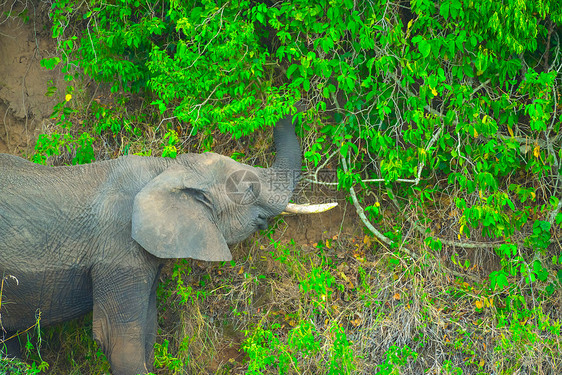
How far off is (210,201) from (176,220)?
35 centimetres

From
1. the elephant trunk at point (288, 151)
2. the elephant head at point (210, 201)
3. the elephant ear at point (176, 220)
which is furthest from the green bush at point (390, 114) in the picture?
the elephant ear at point (176, 220)

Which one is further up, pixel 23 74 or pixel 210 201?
pixel 23 74

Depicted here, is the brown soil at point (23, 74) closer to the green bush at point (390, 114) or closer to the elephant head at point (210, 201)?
the green bush at point (390, 114)

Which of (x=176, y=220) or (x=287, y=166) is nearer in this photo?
(x=176, y=220)

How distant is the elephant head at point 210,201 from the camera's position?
4691mm

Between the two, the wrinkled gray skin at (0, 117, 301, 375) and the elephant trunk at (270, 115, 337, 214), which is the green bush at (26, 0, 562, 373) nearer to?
the elephant trunk at (270, 115, 337, 214)

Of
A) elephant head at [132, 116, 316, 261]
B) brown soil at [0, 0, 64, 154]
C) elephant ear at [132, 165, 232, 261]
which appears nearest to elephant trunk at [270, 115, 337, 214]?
elephant head at [132, 116, 316, 261]

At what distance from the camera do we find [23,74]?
22.2ft

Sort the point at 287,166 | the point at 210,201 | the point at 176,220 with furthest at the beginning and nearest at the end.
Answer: the point at 287,166
the point at 210,201
the point at 176,220

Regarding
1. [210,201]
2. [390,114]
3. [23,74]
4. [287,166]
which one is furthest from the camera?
[23,74]

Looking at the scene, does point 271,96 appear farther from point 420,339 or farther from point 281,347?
point 420,339

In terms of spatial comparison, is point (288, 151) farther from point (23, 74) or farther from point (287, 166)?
point (23, 74)

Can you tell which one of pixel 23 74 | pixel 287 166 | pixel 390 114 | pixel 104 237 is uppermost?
pixel 23 74

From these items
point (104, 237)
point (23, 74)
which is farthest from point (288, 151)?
point (23, 74)
